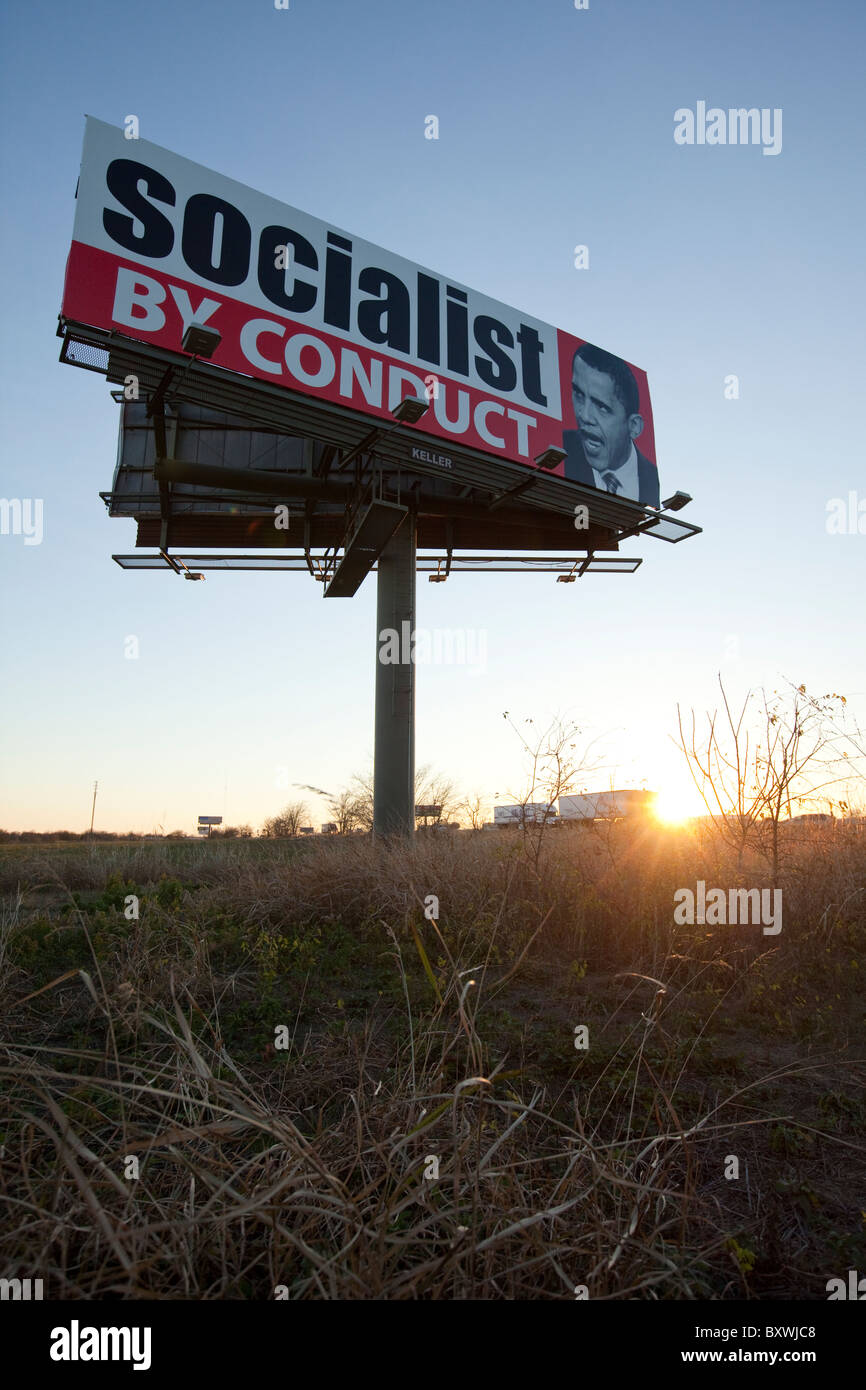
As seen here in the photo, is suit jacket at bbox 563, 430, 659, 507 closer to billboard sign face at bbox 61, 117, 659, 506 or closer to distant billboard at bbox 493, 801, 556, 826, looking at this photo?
billboard sign face at bbox 61, 117, 659, 506

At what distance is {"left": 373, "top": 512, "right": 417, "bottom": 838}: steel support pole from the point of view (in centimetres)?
1071

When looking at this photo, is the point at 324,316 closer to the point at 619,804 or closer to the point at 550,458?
the point at 550,458

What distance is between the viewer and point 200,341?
308 inches

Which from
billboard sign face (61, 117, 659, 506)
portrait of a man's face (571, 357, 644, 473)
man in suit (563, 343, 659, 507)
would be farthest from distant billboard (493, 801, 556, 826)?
portrait of a man's face (571, 357, 644, 473)

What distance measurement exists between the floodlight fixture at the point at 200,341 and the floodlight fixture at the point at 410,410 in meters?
2.40

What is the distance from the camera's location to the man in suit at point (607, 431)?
39.2 feet

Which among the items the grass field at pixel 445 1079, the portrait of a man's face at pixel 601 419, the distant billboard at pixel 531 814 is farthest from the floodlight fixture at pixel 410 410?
the grass field at pixel 445 1079

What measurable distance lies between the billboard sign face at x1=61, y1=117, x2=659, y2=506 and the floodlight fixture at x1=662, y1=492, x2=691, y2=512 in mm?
387

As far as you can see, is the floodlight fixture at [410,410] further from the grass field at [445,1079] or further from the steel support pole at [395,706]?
the grass field at [445,1079]

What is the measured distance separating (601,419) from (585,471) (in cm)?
149

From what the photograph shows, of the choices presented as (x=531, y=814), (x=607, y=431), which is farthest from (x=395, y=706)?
(x=607, y=431)
